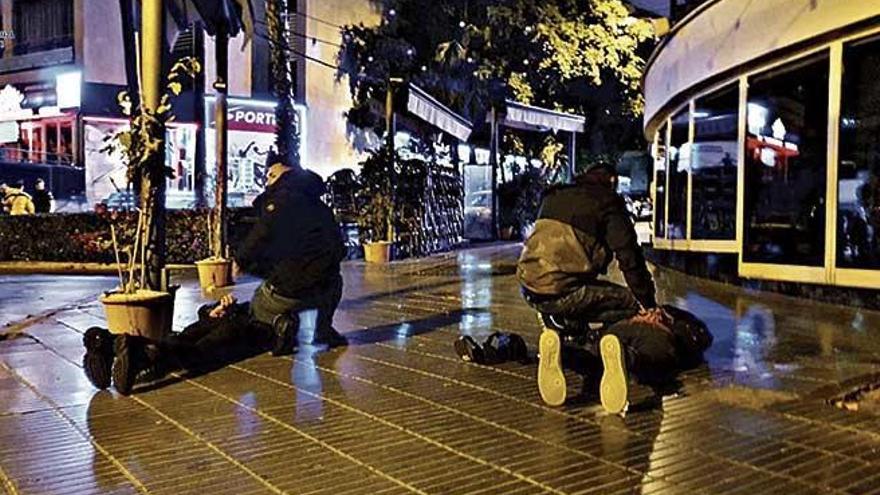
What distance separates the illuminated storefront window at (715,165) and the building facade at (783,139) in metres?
0.02

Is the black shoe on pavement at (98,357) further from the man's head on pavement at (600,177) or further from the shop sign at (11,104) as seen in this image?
the shop sign at (11,104)

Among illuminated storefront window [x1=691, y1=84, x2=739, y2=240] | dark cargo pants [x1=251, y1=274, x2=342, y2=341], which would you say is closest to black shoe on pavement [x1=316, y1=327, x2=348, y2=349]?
dark cargo pants [x1=251, y1=274, x2=342, y2=341]

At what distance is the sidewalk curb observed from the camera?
13656 millimetres

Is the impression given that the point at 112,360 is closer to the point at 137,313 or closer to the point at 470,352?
the point at 137,313

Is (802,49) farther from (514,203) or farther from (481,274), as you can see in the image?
(514,203)

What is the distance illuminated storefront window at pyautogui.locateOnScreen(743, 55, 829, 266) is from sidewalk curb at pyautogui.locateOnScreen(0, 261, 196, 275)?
28.0ft

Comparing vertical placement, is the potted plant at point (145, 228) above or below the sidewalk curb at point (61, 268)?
above

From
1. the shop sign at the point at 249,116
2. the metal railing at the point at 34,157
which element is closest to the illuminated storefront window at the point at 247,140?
the shop sign at the point at 249,116

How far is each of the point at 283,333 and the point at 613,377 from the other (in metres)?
2.58

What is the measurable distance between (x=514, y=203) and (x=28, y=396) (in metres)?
18.3

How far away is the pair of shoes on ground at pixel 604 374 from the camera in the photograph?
13.7 ft

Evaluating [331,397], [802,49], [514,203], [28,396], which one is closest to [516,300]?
[802,49]

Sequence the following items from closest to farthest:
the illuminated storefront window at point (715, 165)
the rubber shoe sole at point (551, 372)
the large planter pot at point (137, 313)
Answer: the rubber shoe sole at point (551, 372) → the large planter pot at point (137, 313) → the illuminated storefront window at point (715, 165)

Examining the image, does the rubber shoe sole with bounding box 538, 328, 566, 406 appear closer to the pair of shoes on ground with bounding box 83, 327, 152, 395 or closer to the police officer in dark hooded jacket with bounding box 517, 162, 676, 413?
the police officer in dark hooded jacket with bounding box 517, 162, 676, 413
